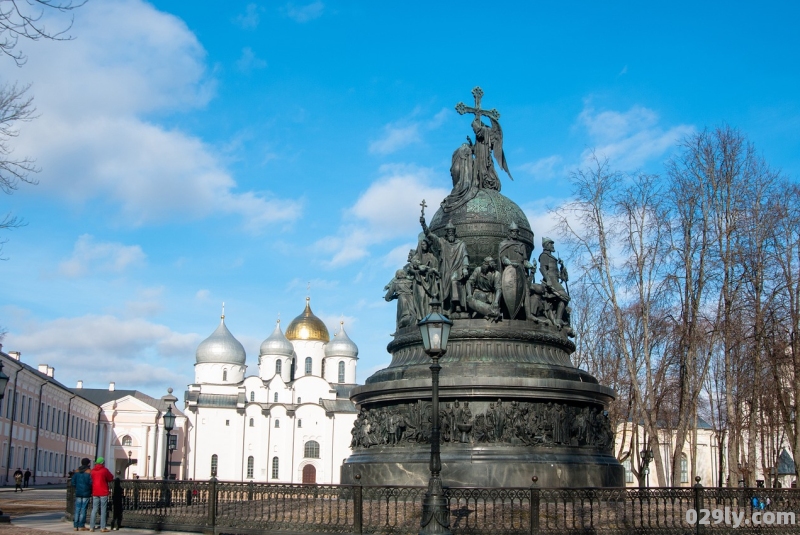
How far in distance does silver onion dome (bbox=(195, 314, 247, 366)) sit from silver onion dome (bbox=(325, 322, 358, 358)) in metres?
9.30

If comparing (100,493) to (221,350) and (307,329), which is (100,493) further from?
(307,329)

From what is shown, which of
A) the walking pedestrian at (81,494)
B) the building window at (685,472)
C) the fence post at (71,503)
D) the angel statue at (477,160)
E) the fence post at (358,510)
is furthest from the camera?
the building window at (685,472)

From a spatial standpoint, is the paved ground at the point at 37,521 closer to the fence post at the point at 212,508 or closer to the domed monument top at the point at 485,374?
the fence post at the point at 212,508

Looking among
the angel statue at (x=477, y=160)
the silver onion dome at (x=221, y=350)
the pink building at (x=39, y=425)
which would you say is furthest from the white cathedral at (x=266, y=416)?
the angel statue at (x=477, y=160)

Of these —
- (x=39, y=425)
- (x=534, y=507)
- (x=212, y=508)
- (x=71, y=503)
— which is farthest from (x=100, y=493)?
(x=39, y=425)

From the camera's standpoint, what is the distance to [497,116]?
78.4ft

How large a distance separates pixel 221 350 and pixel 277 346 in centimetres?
637

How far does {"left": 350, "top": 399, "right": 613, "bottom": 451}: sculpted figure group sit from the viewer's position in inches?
711

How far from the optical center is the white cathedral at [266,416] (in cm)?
8138

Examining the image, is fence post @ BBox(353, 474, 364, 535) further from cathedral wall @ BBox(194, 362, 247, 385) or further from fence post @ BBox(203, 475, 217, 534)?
cathedral wall @ BBox(194, 362, 247, 385)

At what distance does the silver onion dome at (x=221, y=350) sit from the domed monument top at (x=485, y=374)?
6856 cm

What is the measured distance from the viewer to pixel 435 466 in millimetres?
12008

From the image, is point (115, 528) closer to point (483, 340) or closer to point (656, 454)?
point (483, 340)

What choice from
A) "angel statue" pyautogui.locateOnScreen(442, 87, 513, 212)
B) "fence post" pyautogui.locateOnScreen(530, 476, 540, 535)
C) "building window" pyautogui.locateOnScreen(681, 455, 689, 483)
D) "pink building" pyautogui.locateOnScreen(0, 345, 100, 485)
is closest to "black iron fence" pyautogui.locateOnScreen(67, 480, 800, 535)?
"fence post" pyautogui.locateOnScreen(530, 476, 540, 535)
